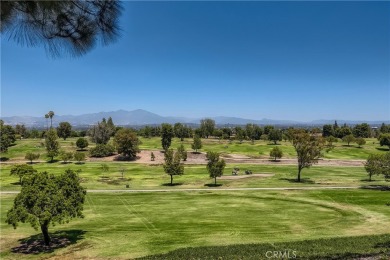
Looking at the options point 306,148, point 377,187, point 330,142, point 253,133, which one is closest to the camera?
point 377,187

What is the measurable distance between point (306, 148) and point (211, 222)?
41159 mm

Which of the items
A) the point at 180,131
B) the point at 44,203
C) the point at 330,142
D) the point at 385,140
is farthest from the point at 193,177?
the point at 180,131

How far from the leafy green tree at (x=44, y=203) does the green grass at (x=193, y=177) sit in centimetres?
3351

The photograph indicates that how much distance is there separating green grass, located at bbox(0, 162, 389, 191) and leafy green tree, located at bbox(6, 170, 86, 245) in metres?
33.5

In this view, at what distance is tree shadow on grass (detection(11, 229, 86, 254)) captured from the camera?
104 feet

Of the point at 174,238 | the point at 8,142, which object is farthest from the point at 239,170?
the point at 8,142

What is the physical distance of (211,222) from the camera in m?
40.4

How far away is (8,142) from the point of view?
120625 mm

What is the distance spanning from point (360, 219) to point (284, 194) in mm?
17309

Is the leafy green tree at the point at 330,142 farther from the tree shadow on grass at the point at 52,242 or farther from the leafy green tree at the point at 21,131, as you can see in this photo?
the leafy green tree at the point at 21,131

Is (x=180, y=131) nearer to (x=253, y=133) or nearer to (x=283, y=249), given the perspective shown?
(x=253, y=133)

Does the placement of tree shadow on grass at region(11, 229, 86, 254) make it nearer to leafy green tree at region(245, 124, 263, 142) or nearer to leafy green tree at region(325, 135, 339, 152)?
leafy green tree at region(325, 135, 339, 152)

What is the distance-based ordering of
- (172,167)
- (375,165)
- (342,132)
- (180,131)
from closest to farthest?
1. (375,165)
2. (172,167)
3. (180,131)
4. (342,132)

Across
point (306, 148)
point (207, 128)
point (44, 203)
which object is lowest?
point (44, 203)
